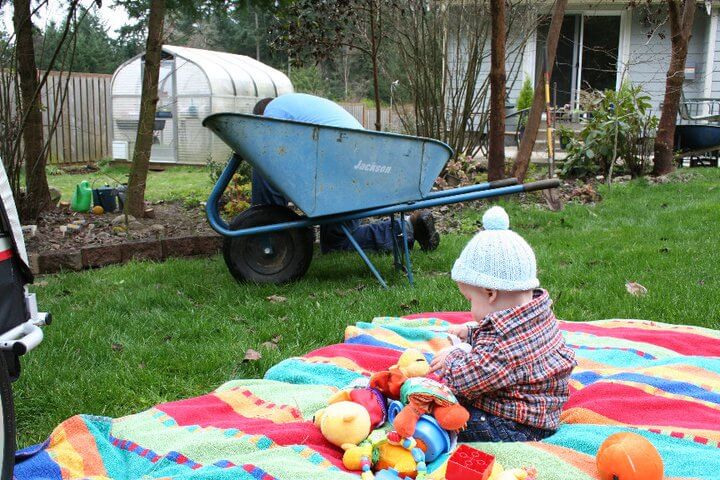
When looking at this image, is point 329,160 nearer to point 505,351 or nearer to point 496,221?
point 496,221

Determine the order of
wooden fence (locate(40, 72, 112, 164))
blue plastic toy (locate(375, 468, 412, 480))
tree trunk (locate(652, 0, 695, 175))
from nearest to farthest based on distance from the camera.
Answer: blue plastic toy (locate(375, 468, 412, 480)), tree trunk (locate(652, 0, 695, 175)), wooden fence (locate(40, 72, 112, 164))

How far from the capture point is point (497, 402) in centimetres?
237

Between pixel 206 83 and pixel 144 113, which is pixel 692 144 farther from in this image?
pixel 206 83

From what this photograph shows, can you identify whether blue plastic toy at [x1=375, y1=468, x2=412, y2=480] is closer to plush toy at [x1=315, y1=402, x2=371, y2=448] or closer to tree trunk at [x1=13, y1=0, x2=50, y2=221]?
plush toy at [x1=315, y1=402, x2=371, y2=448]

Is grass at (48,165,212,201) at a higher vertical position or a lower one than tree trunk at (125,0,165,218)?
lower

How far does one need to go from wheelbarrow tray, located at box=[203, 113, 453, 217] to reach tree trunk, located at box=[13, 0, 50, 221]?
3.32m

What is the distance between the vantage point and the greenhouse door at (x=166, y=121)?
587 inches

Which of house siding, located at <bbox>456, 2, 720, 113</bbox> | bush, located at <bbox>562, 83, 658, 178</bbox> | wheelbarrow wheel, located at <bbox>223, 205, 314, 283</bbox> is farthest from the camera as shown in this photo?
house siding, located at <bbox>456, 2, 720, 113</bbox>

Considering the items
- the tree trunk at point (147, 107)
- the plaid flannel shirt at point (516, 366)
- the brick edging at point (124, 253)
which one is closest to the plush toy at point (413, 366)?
the plaid flannel shirt at point (516, 366)

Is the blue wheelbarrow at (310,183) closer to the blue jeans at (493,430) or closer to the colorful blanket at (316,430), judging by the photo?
the colorful blanket at (316,430)

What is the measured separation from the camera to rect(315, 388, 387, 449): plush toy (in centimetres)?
230

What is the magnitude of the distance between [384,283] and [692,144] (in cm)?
794

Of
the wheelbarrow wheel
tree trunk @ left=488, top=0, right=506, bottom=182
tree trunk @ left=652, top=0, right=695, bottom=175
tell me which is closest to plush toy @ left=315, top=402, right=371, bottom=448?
the wheelbarrow wheel

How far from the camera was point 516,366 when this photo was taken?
2275 mm
